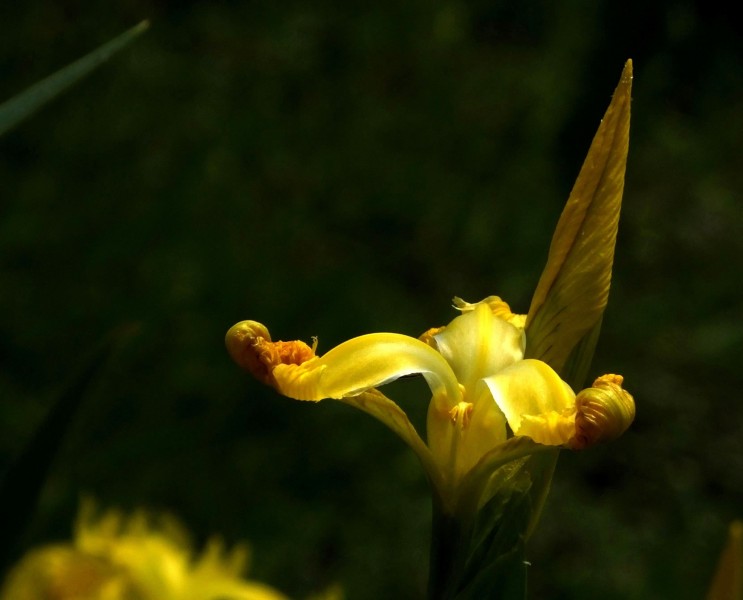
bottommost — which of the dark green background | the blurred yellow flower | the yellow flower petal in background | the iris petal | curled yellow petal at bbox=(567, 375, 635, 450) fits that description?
the blurred yellow flower

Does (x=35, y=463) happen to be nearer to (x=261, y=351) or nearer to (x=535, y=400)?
(x=261, y=351)

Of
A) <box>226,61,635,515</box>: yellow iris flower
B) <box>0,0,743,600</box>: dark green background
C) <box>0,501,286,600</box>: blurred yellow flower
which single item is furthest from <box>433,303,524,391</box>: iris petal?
<box>0,0,743,600</box>: dark green background

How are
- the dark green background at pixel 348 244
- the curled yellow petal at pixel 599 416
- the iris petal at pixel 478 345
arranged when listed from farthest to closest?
the dark green background at pixel 348 244
the iris petal at pixel 478 345
the curled yellow petal at pixel 599 416

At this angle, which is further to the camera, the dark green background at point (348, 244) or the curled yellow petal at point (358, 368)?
the dark green background at point (348, 244)

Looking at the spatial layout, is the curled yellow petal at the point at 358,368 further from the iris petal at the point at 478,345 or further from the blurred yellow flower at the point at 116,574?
the blurred yellow flower at the point at 116,574

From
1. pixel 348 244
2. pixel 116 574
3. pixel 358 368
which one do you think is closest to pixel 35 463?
pixel 116 574

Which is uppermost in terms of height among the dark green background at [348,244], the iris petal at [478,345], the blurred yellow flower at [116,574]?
the dark green background at [348,244]

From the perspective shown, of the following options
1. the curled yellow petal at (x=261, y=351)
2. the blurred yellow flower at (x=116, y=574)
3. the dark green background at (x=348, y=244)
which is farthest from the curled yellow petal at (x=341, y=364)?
the dark green background at (x=348, y=244)

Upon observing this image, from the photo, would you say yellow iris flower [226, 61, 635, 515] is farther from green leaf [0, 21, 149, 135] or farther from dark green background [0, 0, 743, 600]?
dark green background [0, 0, 743, 600]
